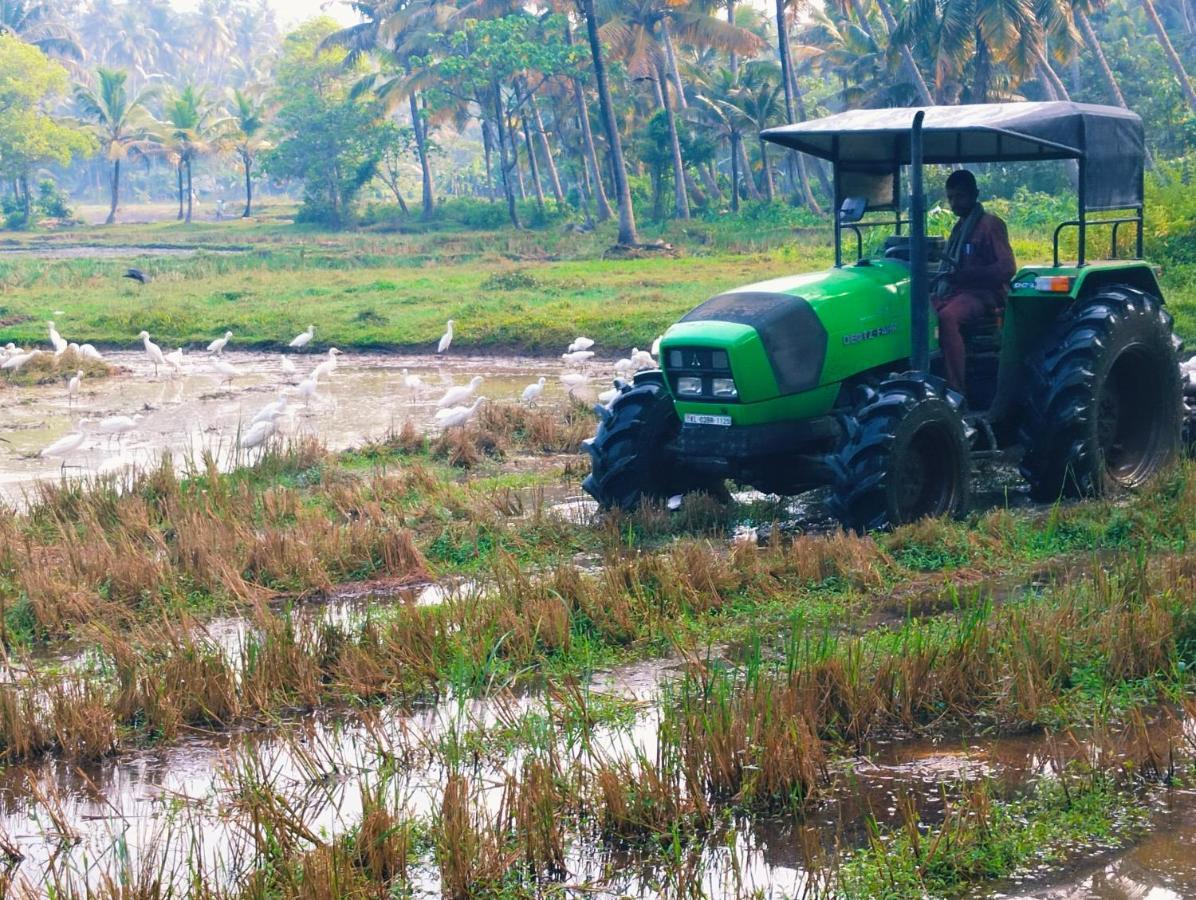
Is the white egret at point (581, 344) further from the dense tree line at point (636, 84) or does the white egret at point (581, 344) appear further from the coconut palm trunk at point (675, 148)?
the coconut palm trunk at point (675, 148)

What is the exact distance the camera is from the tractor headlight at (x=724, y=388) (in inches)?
335

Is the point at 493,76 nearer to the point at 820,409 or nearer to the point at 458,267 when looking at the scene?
the point at 458,267

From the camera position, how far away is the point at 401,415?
16688 mm

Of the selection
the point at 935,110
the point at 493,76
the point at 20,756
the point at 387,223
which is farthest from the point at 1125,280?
the point at 387,223

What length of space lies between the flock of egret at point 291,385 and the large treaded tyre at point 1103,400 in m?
2.97

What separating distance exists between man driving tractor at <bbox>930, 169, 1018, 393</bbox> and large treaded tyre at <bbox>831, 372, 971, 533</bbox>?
500 mm

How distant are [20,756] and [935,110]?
6.15 metres

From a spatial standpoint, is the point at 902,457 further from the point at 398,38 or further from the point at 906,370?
the point at 398,38

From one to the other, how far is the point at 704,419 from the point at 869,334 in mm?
1156

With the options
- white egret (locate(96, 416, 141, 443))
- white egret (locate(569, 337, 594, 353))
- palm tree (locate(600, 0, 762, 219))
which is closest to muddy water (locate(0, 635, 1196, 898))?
white egret (locate(96, 416, 141, 443))

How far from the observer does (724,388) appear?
859 centimetres

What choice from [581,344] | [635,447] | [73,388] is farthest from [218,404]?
[635,447]

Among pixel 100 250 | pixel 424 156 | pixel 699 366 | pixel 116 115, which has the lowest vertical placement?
pixel 699 366

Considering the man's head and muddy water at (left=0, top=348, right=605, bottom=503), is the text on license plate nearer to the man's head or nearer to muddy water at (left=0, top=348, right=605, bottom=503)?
the man's head
